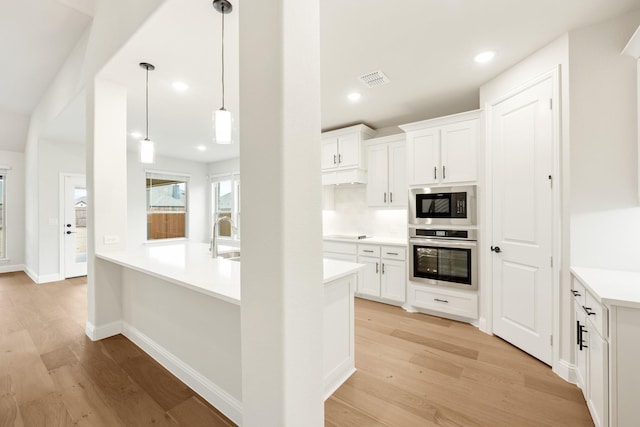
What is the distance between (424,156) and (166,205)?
6.48 metres

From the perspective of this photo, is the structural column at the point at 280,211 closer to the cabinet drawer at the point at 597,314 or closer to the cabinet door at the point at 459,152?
the cabinet drawer at the point at 597,314

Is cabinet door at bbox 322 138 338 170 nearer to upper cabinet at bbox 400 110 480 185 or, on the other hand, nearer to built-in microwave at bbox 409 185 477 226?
upper cabinet at bbox 400 110 480 185

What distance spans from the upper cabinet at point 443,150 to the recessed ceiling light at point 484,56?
643 millimetres

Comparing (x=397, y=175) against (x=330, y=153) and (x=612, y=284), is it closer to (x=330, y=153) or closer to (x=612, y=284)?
(x=330, y=153)

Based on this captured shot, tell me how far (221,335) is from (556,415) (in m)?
2.23

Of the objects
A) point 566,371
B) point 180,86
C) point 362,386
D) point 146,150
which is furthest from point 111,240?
point 566,371

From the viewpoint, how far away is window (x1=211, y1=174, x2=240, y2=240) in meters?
7.16

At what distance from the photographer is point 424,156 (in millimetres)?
3498

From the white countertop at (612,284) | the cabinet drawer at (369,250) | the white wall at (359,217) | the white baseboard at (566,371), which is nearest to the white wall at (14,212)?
the white wall at (359,217)

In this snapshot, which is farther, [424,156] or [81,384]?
[424,156]

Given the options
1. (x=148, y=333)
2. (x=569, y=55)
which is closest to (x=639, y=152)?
(x=569, y=55)

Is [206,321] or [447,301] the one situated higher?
[206,321]

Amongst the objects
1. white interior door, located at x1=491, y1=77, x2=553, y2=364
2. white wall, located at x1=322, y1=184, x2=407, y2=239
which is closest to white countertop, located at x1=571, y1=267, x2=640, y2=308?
white interior door, located at x1=491, y1=77, x2=553, y2=364

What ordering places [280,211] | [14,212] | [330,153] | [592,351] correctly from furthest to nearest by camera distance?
[14,212]
[330,153]
[592,351]
[280,211]
